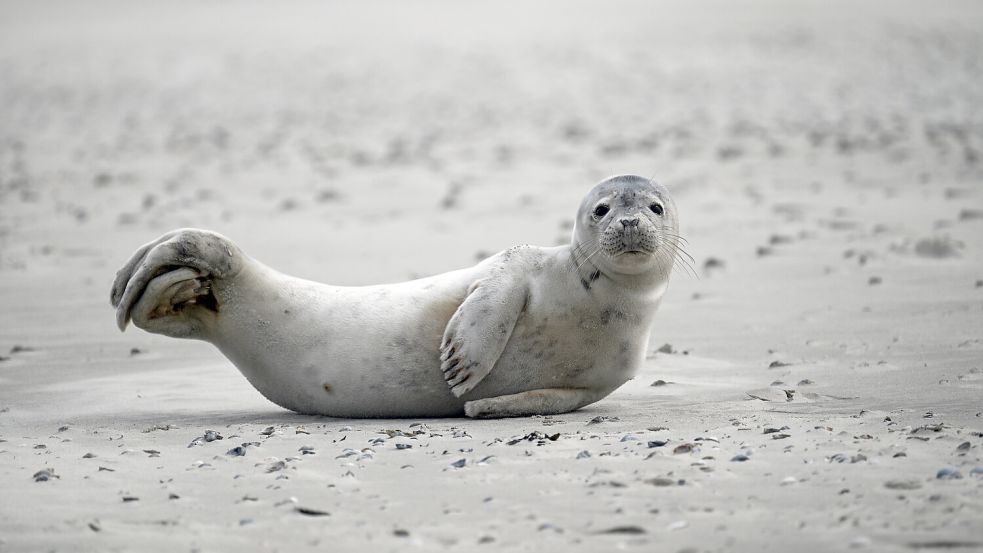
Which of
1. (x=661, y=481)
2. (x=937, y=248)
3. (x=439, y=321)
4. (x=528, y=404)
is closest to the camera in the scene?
(x=661, y=481)

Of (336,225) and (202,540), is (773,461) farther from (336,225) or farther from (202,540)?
(336,225)

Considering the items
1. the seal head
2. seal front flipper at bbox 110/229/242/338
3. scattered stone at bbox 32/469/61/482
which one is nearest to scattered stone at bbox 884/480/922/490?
the seal head

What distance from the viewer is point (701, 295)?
21.9ft

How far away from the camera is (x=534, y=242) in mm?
8367

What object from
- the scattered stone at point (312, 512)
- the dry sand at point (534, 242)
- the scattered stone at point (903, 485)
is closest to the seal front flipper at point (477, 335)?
the dry sand at point (534, 242)

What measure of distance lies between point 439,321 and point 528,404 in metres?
0.41

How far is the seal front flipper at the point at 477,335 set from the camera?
170 inches

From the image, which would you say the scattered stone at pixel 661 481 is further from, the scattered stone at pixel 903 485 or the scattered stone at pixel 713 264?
the scattered stone at pixel 713 264

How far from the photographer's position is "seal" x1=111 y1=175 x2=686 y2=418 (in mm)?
4410

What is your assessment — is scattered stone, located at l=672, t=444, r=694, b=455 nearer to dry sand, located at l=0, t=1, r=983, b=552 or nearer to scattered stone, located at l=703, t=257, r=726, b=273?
dry sand, located at l=0, t=1, r=983, b=552

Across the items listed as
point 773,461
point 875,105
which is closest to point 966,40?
point 875,105

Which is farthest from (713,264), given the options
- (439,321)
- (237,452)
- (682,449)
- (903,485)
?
(903,485)

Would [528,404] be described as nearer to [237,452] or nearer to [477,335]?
[477,335]

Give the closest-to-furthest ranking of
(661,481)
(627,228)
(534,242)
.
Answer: (661,481), (627,228), (534,242)
